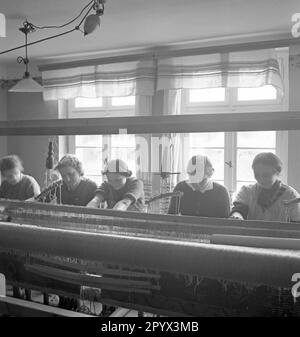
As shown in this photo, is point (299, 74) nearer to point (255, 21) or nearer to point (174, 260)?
point (255, 21)

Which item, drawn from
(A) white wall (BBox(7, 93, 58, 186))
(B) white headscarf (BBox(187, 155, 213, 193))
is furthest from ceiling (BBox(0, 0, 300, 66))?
(B) white headscarf (BBox(187, 155, 213, 193))

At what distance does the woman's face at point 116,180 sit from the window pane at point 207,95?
1751 millimetres

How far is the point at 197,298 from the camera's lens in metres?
0.63

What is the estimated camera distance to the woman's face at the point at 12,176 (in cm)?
209

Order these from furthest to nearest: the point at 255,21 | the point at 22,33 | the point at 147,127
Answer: the point at 22,33
the point at 255,21
the point at 147,127

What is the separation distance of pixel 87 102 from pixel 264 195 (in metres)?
2.77

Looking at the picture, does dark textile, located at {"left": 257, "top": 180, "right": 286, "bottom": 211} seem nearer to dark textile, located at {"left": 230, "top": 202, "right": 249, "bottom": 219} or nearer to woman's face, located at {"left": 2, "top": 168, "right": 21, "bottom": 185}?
dark textile, located at {"left": 230, "top": 202, "right": 249, "bottom": 219}

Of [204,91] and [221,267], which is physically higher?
[204,91]

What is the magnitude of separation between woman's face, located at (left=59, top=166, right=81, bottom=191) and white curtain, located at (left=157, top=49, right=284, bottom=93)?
1591mm

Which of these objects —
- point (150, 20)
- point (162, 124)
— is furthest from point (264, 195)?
point (150, 20)

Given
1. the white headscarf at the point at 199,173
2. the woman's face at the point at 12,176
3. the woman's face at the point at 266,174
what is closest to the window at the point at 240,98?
the white headscarf at the point at 199,173

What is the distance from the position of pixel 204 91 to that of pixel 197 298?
3105 mm

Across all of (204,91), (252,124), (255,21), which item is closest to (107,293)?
(252,124)

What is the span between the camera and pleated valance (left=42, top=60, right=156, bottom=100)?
11.8ft
